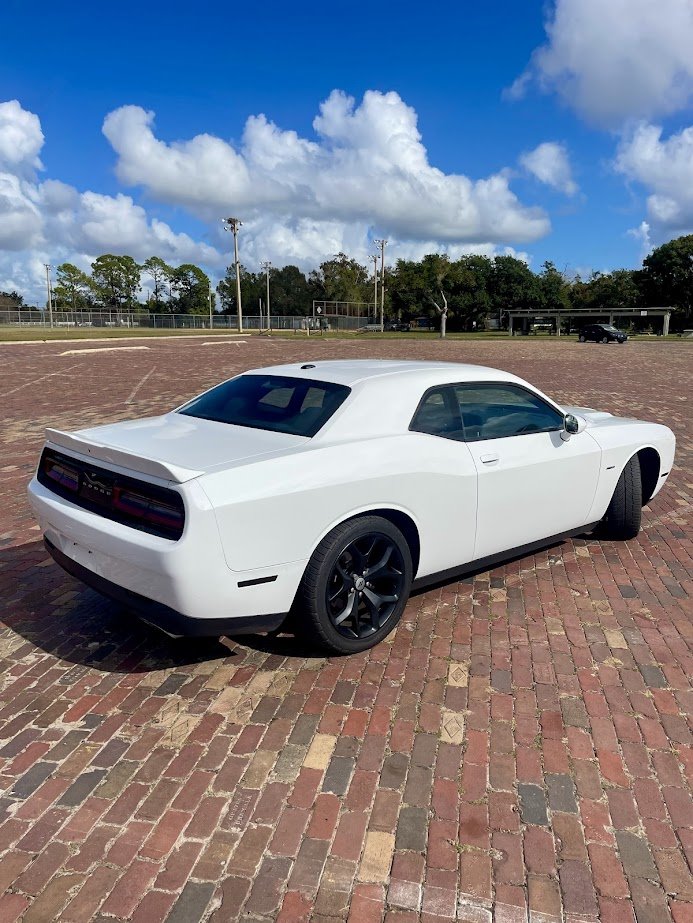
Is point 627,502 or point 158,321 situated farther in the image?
point 158,321

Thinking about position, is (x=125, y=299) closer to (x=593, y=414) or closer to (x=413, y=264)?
(x=413, y=264)

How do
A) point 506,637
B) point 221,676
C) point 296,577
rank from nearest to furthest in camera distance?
1. point 296,577
2. point 221,676
3. point 506,637

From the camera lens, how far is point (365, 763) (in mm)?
2721

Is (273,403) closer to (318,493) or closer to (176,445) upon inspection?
(176,445)

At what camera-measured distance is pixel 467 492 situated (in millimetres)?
3812

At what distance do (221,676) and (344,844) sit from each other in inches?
48.4

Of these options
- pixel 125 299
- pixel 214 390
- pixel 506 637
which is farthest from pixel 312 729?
pixel 125 299

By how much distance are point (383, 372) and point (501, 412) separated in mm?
875

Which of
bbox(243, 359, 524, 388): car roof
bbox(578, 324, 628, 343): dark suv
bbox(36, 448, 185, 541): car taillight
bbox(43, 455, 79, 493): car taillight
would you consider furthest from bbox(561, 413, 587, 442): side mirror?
bbox(578, 324, 628, 343): dark suv

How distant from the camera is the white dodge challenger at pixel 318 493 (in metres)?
2.93

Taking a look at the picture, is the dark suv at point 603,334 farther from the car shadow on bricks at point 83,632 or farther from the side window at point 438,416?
the car shadow on bricks at point 83,632

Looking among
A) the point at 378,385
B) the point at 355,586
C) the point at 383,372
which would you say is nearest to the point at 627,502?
the point at 383,372

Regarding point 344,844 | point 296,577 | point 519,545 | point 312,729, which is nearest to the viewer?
point 344,844

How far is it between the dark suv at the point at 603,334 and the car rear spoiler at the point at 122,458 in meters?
54.6
